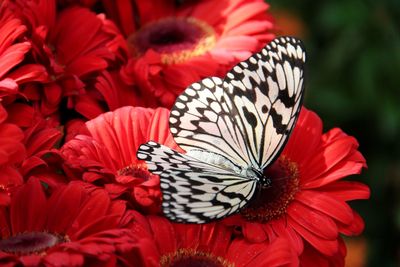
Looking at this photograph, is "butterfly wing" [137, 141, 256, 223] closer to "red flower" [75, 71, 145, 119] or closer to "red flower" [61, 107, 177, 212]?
"red flower" [61, 107, 177, 212]

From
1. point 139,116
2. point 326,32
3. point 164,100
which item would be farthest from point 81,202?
point 326,32

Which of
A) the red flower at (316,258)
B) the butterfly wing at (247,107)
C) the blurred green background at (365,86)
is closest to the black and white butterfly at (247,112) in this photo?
the butterfly wing at (247,107)

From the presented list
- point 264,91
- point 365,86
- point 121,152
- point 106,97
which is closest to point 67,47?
point 106,97

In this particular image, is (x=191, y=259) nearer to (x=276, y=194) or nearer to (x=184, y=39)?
(x=276, y=194)

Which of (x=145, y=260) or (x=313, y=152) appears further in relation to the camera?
(x=313, y=152)

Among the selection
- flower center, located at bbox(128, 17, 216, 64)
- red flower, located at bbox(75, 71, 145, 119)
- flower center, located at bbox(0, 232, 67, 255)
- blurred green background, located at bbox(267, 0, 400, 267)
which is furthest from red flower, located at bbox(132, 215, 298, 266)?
blurred green background, located at bbox(267, 0, 400, 267)

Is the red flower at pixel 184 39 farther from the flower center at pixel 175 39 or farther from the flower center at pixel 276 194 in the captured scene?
the flower center at pixel 276 194

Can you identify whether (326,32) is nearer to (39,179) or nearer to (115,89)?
(115,89)
